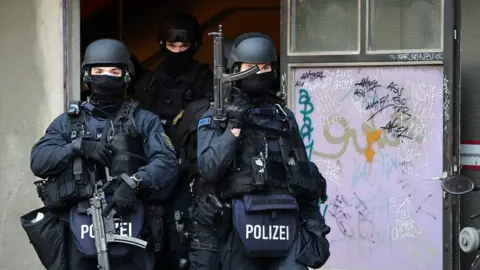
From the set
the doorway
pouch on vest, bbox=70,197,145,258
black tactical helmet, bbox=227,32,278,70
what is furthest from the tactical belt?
the doorway

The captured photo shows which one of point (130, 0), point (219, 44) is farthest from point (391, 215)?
point (130, 0)

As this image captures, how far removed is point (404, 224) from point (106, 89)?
2.50 meters

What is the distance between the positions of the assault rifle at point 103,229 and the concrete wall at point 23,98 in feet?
7.00

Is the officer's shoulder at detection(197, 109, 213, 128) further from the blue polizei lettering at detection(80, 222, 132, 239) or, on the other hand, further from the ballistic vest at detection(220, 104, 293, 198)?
the blue polizei lettering at detection(80, 222, 132, 239)

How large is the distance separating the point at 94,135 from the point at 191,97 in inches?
50.2

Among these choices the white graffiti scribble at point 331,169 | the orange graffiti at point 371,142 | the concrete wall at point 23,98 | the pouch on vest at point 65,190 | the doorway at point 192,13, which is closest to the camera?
the pouch on vest at point 65,190

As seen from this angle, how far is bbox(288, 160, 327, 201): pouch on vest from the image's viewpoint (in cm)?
483

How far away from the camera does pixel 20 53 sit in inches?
275

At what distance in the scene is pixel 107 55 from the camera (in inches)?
202

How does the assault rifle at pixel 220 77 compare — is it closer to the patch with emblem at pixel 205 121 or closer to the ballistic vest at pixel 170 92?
the patch with emblem at pixel 205 121

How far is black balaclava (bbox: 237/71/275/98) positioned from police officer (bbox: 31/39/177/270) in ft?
1.91

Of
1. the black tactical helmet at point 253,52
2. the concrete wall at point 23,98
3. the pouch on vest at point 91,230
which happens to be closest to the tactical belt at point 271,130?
the black tactical helmet at point 253,52

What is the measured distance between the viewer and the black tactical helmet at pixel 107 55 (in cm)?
511

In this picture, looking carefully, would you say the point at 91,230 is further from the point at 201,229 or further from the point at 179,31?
the point at 179,31
